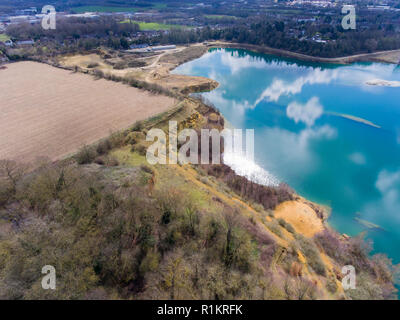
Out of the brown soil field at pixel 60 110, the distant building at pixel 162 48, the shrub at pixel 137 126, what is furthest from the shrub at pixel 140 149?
the distant building at pixel 162 48

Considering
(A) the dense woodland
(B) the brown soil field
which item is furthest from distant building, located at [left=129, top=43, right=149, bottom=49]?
(B) the brown soil field

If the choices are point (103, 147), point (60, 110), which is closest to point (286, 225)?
point (103, 147)

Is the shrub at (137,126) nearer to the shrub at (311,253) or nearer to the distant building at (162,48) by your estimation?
the shrub at (311,253)

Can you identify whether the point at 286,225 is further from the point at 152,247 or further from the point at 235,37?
the point at 235,37

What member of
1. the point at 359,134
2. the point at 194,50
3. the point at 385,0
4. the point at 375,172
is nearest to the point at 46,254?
the point at 375,172

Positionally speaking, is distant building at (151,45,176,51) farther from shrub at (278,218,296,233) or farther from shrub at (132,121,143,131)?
shrub at (278,218,296,233)

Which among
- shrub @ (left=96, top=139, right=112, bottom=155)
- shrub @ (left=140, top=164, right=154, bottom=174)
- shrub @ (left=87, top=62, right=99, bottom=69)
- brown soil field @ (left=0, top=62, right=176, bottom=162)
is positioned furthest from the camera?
shrub @ (left=87, top=62, right=99, bottom=69)

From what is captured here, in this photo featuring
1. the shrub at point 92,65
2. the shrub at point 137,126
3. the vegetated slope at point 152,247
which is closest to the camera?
the vegetated slope at point 152,247
